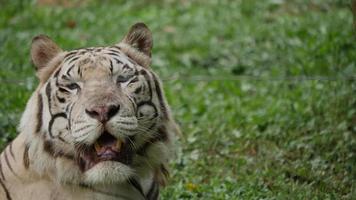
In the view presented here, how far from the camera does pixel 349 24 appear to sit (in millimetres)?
10047

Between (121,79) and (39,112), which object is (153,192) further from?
(39,112)

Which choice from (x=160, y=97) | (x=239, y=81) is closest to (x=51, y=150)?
(x=160, y=97)

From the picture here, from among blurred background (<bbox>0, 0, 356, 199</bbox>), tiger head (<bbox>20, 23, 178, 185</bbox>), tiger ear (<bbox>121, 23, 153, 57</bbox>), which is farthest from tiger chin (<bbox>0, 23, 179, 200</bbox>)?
blurred background (<bbox>0, 0, 356, 199</bbox>)

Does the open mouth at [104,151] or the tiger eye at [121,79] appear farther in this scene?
the tiger eye at [121,79]

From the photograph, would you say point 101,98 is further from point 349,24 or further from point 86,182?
point 349,24

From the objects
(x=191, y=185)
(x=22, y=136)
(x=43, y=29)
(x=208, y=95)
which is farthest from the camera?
(x=43, y=29)

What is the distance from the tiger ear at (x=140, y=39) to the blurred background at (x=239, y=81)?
1.33 meters

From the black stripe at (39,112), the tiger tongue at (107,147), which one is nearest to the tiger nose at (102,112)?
the tiger tongue at (107,147)

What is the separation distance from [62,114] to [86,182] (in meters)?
0.39

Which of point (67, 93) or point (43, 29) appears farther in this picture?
point (43, 29)

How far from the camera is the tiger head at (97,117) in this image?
4.13 metres

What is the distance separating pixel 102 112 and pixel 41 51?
0.76 meters

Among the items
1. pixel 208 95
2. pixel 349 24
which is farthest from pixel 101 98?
pixel 349 24

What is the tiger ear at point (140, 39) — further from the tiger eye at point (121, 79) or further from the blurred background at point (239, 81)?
the blurred background at point (239, 81)
